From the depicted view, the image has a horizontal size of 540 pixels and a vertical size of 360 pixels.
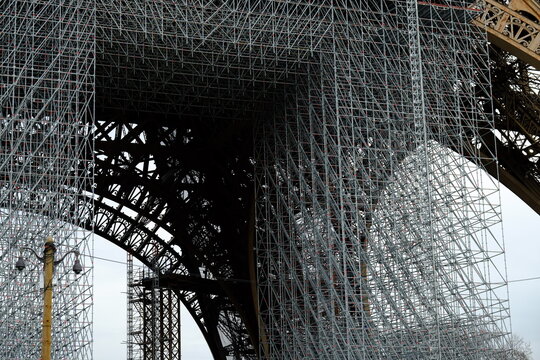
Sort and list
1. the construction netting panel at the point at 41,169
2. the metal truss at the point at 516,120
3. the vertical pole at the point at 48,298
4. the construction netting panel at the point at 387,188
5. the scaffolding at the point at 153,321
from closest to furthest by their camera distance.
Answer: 1. the vertical pole at the point at 48,298
2. the construction netting panel at the point at 41,169
3. the construction netting panel at the point at 387,188
4. the metal truss at the point at 516,120
5. the scaffolding at the point at 153,321

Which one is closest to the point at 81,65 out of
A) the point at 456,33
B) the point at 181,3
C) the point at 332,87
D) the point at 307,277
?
the point at 181,3

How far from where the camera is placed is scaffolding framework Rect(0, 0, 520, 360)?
28750mm

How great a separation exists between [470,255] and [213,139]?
1459 cm

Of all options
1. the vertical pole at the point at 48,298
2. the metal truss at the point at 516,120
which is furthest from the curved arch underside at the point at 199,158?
the vertical pole at the point at 48,298

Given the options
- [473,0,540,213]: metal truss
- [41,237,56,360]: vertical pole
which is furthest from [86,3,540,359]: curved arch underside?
[41,237,56,360]: vertical pole

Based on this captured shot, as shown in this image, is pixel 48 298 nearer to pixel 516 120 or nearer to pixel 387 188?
pixel 387 188

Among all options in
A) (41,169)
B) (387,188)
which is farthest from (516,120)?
(41,169)

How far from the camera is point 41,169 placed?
2841 centimetres

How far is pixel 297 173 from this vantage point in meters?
35.3

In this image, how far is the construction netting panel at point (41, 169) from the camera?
2692cm

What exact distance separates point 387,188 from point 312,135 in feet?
9.52

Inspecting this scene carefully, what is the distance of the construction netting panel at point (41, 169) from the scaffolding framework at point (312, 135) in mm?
88

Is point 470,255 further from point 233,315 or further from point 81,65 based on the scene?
point 233,315

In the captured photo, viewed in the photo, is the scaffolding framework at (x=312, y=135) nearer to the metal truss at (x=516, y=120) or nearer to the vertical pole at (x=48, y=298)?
the metal truss at (x=516, y=120)
